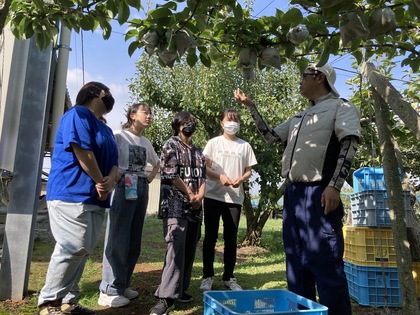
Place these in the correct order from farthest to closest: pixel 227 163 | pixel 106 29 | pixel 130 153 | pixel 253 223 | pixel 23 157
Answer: pixel 253 223, pixel 227 163, pixel 130 153, pixel 23 157, pixel 106 29

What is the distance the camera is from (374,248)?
3.55m

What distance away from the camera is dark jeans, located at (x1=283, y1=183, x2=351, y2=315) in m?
2.14

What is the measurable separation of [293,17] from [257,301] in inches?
54.1

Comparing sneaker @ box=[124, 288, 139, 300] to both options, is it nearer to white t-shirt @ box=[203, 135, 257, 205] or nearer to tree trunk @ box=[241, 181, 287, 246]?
white t-shirt @ box=[203, 135, 257, 205]

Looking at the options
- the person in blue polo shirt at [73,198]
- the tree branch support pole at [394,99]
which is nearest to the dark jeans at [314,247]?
the tree branch support pole at [394,99]

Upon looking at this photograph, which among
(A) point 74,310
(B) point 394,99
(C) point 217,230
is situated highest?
(B) point 394,99

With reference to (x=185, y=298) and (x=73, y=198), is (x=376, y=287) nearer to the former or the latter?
(x=185, y=298)

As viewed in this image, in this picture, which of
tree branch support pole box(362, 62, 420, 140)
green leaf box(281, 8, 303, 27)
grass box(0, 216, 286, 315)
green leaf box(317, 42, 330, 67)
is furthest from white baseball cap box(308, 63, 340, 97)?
grass box(0, 216, 286, 315)

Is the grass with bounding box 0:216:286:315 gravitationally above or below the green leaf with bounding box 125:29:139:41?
below

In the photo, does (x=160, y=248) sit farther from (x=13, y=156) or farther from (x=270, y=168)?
(x=13, y=156)

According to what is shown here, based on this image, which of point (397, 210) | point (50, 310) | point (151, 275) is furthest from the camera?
point (151, 275)

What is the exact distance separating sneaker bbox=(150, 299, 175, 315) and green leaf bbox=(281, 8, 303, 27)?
2.15 metres

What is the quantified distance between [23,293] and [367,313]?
115 inches

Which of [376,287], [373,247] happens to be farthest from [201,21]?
[376,287]
